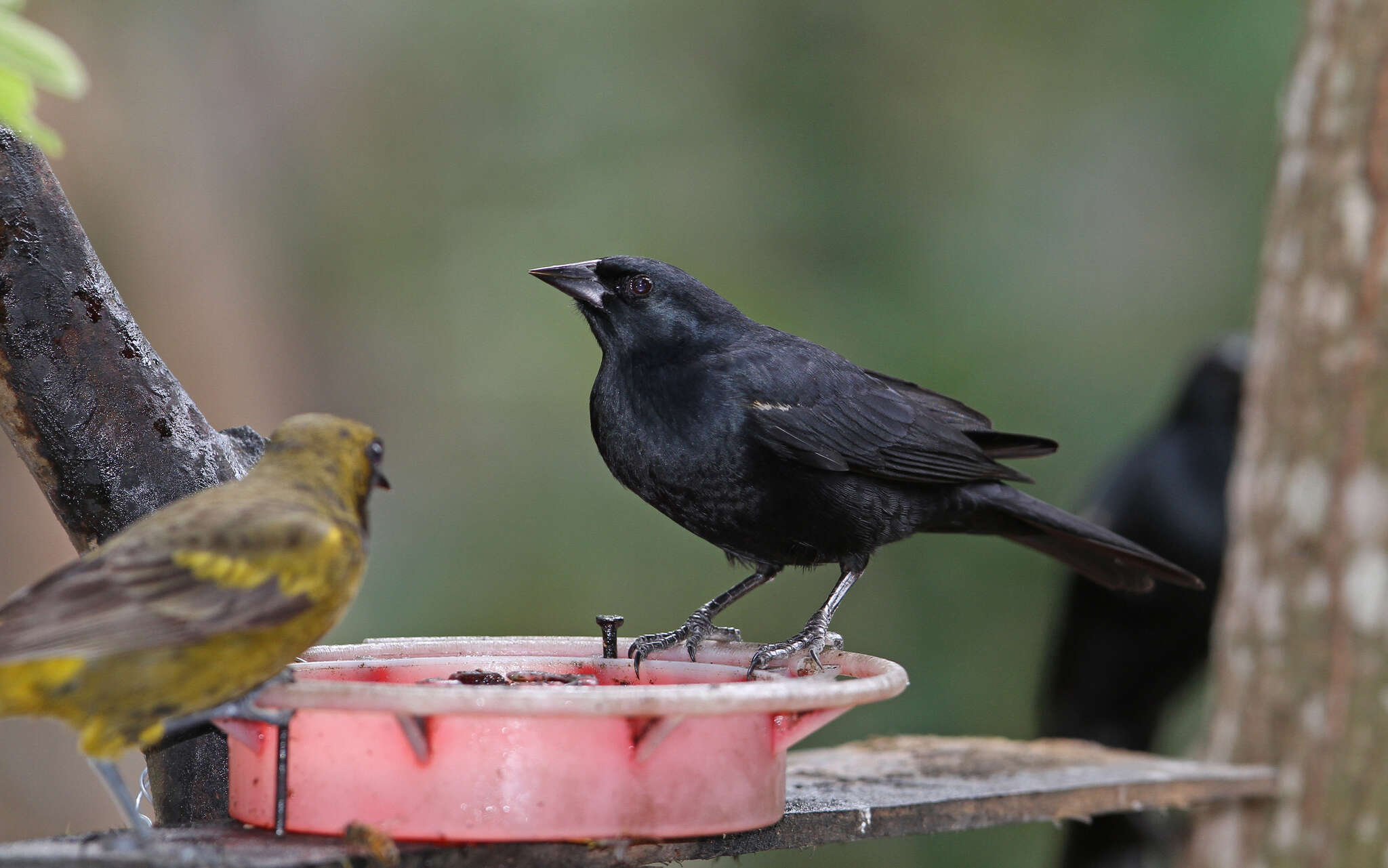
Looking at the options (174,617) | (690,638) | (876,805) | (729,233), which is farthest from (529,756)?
(729,233)

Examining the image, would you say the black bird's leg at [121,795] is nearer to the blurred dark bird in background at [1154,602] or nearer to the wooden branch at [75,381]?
the wooden branch at [75,381]

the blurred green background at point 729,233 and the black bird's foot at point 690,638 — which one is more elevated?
the blurred green background at point 729,233

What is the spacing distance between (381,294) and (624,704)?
857 centimetres

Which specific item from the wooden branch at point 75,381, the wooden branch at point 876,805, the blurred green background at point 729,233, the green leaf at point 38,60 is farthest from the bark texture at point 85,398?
the blurred green background at point 729,233

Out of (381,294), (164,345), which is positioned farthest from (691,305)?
(381,294)

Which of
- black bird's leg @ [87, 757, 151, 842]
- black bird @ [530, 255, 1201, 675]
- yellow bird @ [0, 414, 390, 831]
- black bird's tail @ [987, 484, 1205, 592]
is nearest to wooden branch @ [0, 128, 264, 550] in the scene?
yellow bird @ [0, 414, 390, 831]

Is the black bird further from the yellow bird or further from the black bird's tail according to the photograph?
the yellow bird

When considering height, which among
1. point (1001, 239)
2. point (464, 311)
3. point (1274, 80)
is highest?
point (1274, 80)

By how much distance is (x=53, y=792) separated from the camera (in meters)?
6.57

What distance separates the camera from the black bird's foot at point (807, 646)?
2953 millimetres

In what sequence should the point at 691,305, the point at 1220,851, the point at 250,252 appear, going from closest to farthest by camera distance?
the point at 691,305, the point at 1220,851, the point at 250,252

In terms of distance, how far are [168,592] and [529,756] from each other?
0.57 m

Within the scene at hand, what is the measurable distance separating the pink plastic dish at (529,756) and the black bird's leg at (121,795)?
223 mm

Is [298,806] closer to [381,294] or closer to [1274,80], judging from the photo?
[381,294]
